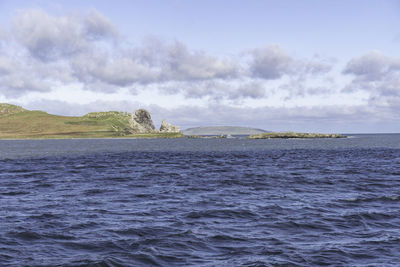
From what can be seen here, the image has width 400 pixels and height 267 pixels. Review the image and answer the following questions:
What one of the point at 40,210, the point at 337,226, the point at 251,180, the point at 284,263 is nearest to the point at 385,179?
the point at 251,180

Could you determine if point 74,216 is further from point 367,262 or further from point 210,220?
point 367,262

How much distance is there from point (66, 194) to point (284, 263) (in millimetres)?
20930

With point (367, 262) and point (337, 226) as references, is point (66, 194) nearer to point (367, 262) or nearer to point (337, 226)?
point (337, 226)

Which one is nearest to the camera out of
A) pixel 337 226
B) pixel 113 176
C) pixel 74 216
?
pixel 337 226

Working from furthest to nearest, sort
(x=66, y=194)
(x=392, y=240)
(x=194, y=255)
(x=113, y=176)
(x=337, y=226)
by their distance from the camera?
1. (x=113, y=176)
2. (x=66, y=194)
3. (x=337, y=226)
4. (x=392, y=240)
5. (x=194, y=255)

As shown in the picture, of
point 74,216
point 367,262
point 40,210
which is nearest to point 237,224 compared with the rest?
point 367,262

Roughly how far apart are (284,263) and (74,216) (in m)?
12.9

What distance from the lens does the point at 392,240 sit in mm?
16609

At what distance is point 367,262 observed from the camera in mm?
13812

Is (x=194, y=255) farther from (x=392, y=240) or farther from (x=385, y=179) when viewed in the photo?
(x=385, y=179)

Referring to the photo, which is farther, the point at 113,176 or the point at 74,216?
the point at 113,176

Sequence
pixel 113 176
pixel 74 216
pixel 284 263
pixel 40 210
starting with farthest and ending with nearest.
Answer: pixel 113 176 < pixel 40 210 < pixel 74 216 < pixel 284 263

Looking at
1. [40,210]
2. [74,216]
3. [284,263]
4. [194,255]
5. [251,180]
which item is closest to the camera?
[284,263]

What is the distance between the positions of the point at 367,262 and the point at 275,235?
455cm
